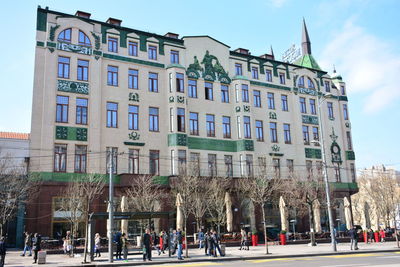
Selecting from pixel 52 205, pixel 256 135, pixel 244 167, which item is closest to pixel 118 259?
pixel 52 205

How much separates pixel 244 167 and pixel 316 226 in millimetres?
9698

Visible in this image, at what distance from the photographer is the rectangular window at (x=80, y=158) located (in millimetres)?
37688

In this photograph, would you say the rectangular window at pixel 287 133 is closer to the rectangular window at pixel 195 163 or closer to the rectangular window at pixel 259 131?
the rectangular window at pixel 259 131

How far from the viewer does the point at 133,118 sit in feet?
137

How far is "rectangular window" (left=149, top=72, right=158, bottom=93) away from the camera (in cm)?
4379

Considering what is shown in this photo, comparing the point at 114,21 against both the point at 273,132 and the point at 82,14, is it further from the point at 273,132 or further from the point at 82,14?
the point at 273,132

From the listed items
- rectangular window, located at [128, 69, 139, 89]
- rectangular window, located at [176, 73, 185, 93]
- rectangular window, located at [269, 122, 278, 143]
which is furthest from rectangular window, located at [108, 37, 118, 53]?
rectangular window, located at [269, 122, 278, 143]

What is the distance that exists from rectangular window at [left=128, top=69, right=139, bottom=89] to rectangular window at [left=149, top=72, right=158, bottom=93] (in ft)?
4.90

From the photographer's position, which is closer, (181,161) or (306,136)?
(181,161)

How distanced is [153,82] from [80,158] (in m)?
11.6

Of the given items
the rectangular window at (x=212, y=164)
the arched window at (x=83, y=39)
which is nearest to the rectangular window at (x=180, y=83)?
the rectangular window at (x=212, y=164)

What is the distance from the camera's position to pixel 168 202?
1555 inches

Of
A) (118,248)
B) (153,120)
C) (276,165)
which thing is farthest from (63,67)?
(276,165)

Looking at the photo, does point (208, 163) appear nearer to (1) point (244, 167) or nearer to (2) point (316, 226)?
(1) point (244, 167)
